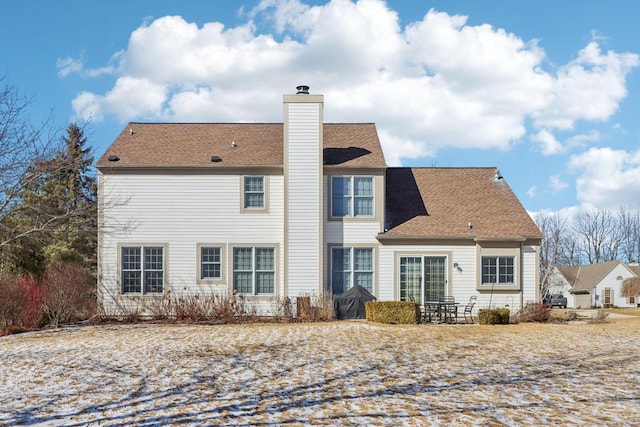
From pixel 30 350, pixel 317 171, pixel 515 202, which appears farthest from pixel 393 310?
pixel 30 350

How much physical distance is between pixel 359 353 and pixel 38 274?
1937 centimetres

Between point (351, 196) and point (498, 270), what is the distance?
581 cm

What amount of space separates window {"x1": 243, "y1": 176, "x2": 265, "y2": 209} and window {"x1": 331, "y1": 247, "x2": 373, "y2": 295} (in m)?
3.10

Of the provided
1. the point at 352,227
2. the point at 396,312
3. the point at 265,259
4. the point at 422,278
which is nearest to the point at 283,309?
the point at 265,259

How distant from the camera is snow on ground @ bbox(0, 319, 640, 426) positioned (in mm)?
8312

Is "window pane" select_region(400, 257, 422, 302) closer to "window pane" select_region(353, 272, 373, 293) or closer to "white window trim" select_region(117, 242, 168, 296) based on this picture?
"window pane" select_region(353, 272, 373, 293)

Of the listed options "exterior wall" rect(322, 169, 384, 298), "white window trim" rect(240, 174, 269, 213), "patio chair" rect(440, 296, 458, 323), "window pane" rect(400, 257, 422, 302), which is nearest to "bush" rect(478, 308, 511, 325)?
"patio chair" rect(440, 296, 458, 323)

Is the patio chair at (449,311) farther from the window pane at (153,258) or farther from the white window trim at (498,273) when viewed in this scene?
the window pane at (153,258)

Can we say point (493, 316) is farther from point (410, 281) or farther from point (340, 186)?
point (340, 186)

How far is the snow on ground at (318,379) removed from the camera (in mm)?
8312

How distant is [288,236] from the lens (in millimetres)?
23250

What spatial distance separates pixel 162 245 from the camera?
77.8 ft

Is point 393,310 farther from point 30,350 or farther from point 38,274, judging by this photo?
point 38,274

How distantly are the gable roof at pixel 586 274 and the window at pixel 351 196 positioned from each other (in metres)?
44.4
